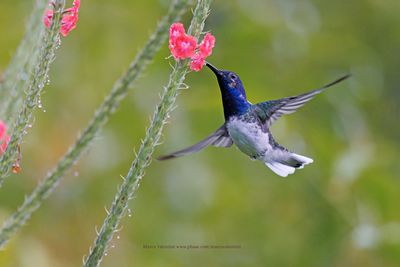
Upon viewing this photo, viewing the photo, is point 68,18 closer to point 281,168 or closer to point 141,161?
point 141,161

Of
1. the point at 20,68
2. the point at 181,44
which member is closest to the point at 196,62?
the point at 181,44

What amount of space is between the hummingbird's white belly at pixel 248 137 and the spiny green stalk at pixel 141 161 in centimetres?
105

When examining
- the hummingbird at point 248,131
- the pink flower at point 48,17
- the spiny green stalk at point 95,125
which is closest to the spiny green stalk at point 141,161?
the spiny green stalk at point 95,125

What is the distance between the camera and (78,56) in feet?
18.5

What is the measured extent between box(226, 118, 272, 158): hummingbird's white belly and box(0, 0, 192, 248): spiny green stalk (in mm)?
1370

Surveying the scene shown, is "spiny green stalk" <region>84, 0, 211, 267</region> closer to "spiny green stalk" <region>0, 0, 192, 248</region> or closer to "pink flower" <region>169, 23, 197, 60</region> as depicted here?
"pink flower" <region>169, 23, 197, 60</region>

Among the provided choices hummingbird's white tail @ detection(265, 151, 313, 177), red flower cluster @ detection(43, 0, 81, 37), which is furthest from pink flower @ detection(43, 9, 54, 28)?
hummingbird's white tail @ detection(265, 151, 313, 177)

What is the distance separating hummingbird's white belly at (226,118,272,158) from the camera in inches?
119

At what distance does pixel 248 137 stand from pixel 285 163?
22cm

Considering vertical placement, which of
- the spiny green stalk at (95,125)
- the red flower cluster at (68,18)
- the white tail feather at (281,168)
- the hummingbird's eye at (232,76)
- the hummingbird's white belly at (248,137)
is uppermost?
the red flower cluster at (68,18)

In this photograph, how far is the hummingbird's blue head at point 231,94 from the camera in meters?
3.07

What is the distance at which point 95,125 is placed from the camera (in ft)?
5.49

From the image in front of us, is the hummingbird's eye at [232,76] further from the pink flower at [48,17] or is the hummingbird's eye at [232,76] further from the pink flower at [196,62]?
the pink flower at [48,17]

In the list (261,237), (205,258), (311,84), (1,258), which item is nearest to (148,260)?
(205,258)
